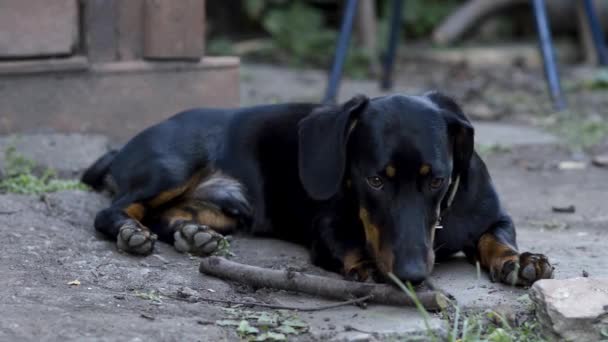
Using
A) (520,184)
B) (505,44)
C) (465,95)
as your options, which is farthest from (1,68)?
(505,44)

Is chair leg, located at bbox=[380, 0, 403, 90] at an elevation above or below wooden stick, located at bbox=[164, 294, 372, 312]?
above

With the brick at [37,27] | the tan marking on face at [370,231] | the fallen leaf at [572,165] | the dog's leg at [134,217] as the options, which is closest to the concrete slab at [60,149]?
the brick at [37,27]

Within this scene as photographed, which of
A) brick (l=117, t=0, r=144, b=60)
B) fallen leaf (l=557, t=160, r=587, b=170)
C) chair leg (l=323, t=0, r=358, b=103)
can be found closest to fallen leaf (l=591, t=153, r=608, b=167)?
fallen leaf (l=557, t=160, r=587, b=170)

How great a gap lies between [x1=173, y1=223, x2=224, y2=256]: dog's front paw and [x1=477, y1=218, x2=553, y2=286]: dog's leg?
1123mm

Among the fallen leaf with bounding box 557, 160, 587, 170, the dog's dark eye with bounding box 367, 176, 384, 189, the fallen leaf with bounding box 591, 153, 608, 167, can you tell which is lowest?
the fallen leaf with bounding box 557, 160, 587, 170

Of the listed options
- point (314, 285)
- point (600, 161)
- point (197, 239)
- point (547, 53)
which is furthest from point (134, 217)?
point (547, 53)

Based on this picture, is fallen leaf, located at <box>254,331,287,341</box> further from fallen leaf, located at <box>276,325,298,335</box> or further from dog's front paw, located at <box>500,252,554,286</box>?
dog's front paw, located at <box>500,252,554,286</box>

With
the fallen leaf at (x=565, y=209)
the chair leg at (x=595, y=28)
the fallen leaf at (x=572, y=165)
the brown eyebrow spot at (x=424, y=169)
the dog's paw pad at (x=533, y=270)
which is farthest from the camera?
the chair leg at (x=595, y=28)

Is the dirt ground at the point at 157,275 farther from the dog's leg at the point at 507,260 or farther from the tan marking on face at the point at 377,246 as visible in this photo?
the tan marking on face at the point at 377,246

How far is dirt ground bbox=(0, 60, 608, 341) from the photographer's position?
3.26 metres

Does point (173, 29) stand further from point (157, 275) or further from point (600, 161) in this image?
point (600, 161)

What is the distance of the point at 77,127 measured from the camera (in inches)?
239

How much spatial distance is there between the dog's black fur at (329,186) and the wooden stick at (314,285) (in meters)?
0.09

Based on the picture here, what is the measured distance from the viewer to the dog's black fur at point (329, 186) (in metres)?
3.62
